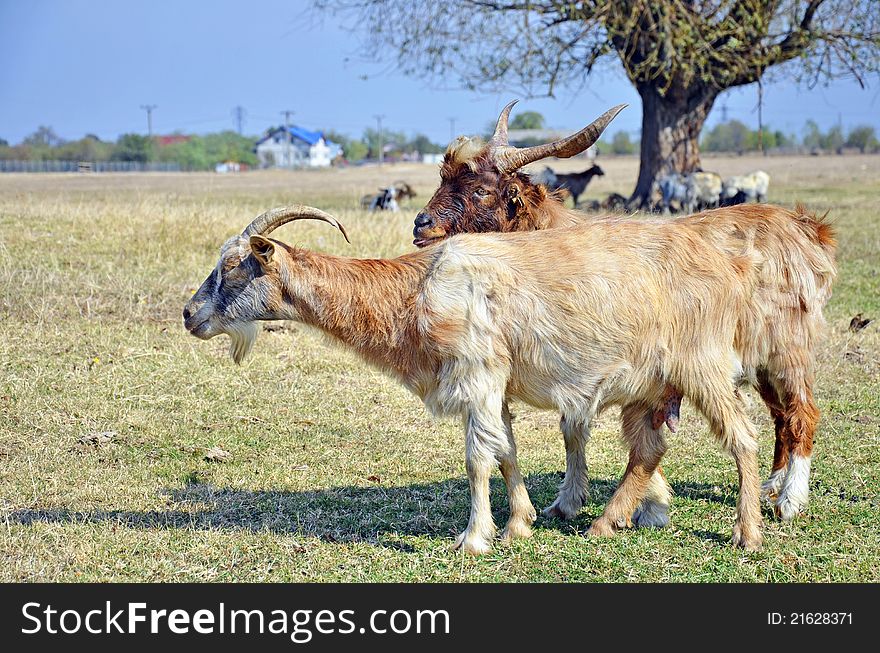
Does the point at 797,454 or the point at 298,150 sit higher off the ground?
the point at 298,150

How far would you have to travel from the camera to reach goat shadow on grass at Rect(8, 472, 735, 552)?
583 cm

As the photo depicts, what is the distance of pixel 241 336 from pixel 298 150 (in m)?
105

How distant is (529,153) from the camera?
684 centimetres

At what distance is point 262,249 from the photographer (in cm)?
561

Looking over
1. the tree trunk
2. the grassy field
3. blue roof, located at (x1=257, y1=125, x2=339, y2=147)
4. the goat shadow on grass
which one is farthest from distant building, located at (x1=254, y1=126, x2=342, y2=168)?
the goat shadow on grass

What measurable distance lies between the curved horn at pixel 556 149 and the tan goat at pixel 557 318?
0.95m

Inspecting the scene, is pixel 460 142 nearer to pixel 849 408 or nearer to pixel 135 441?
pixel 135 441

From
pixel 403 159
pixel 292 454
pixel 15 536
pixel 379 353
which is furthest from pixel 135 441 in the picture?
pixel 403 159

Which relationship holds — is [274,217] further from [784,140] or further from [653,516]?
[784,140]

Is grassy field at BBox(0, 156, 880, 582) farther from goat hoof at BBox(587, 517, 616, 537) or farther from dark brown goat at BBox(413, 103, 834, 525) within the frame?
dark brown goat at BBox(413, 103, 834, 525)

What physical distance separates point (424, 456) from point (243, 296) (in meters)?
2.25

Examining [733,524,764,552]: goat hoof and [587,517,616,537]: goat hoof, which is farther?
[587,517,616,537]: goat hoof

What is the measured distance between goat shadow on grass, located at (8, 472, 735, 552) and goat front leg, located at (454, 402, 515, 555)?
0.36m

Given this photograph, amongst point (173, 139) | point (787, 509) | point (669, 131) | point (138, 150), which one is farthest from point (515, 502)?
point (173, 139)
